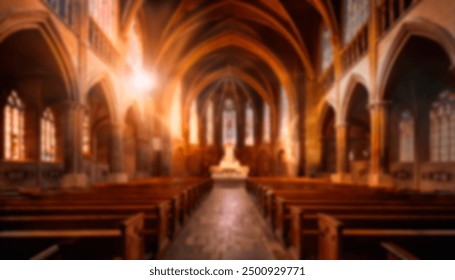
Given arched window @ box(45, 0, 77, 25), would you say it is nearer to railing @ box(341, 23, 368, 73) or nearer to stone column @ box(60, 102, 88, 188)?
stone column @ box(60, 102, 88, 188)

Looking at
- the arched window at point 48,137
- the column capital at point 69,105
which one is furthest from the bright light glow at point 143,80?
the column capital at point 69,105

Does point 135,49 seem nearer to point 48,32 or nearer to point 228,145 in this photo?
point 48,32

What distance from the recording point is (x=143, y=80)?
19641 millimetres

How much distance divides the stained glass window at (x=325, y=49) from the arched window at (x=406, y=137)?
4.99 meters

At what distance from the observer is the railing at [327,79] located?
17219 mm

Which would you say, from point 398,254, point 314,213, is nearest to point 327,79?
point 314,213

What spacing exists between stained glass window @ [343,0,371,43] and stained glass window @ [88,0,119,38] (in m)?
10.9

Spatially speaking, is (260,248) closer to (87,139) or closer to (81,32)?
(81,32)

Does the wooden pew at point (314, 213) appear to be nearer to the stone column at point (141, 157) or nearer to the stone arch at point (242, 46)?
the stone column at point (141, 157)

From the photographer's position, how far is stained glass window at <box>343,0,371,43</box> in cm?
1312

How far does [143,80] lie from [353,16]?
40.5 ft

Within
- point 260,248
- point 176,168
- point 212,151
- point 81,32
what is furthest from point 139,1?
point 212,151

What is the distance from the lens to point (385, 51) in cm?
1046

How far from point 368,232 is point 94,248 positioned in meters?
2.94
